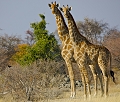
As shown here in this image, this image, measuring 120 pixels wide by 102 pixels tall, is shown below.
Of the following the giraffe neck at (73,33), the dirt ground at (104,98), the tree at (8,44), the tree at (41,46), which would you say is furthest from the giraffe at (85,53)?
the tree at (8,44)

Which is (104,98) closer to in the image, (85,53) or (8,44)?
(85,53)

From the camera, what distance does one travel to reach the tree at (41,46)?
90.8 feet

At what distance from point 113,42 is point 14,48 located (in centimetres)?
1251

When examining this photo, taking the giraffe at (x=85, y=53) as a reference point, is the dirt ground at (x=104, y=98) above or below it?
below

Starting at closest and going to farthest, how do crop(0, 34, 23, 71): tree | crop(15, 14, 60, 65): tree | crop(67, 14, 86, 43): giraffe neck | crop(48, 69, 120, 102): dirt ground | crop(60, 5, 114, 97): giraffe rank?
crop(48, 69, 120, 102): dirt ground < crop(60, 5, 114, 97): giraffe < crop(67, 14, 86, 43): giraffe neck < crop(15, 14, 60, 65): tree < crop(0, 34, 23, 71): tree

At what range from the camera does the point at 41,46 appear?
27.8 meters

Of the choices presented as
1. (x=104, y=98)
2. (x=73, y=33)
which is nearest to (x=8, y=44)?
(x=73, y=33)

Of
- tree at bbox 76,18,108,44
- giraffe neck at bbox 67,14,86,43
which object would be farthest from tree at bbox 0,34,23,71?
giraffe neck at bbox 67,14,86,43

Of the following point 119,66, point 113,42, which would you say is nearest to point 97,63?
point 119,66

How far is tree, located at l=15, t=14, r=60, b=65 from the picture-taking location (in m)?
27.7

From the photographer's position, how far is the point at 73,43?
15117 mm

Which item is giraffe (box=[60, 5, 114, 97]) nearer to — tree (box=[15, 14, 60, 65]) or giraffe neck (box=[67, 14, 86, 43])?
giraffe neck (box=[67, 14, 86, 43])

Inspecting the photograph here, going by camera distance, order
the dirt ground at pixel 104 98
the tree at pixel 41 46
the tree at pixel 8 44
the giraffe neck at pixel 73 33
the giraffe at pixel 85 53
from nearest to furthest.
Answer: the dirt ground at pixel 104 98
the giraffe at pixel 85 53
the giraffe neck at pixel 73 33
the tree at pixel 41 46
the tree at pixel 8 44

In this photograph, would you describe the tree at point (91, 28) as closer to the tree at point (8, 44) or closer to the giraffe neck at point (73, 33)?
the tree at point (8, 44)
